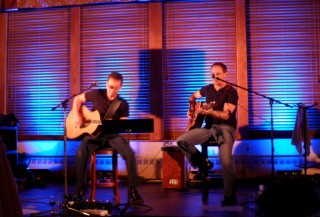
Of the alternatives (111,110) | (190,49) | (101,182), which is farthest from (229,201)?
(190,49)

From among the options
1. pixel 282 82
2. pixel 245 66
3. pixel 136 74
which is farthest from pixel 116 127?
pixel 282 82

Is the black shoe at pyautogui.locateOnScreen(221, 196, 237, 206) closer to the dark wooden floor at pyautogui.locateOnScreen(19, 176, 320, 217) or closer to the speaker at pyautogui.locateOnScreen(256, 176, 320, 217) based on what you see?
the dark wooden floor at pyautogui.locateOnScreen(19, 176, 320, 217)

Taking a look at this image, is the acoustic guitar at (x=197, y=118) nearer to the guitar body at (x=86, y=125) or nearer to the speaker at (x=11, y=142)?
the guitar body at (x=86, y=125)

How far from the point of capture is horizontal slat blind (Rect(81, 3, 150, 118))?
23.8 feet

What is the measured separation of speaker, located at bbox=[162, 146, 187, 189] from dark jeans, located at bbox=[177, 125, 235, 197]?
0.70m

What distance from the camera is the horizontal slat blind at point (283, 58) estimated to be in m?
6.98

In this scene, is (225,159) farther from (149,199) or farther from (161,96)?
(161,96)

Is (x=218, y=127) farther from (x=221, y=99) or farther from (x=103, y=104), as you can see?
(x=103, y=104)

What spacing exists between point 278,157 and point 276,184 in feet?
11.1

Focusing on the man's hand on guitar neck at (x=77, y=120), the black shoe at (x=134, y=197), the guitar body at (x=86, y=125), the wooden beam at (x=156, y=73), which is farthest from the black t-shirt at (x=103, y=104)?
the wooden beam at (x=156, y=73)

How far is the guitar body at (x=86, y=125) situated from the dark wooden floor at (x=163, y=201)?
0.92 m

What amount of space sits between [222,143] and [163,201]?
3.61 feet

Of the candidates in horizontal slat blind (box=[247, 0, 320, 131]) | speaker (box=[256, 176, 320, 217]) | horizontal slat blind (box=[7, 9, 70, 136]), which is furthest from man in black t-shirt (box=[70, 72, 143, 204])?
horizontal slat blind (box=[247, 0, 320, 131])

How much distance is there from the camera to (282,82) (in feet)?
23.0
